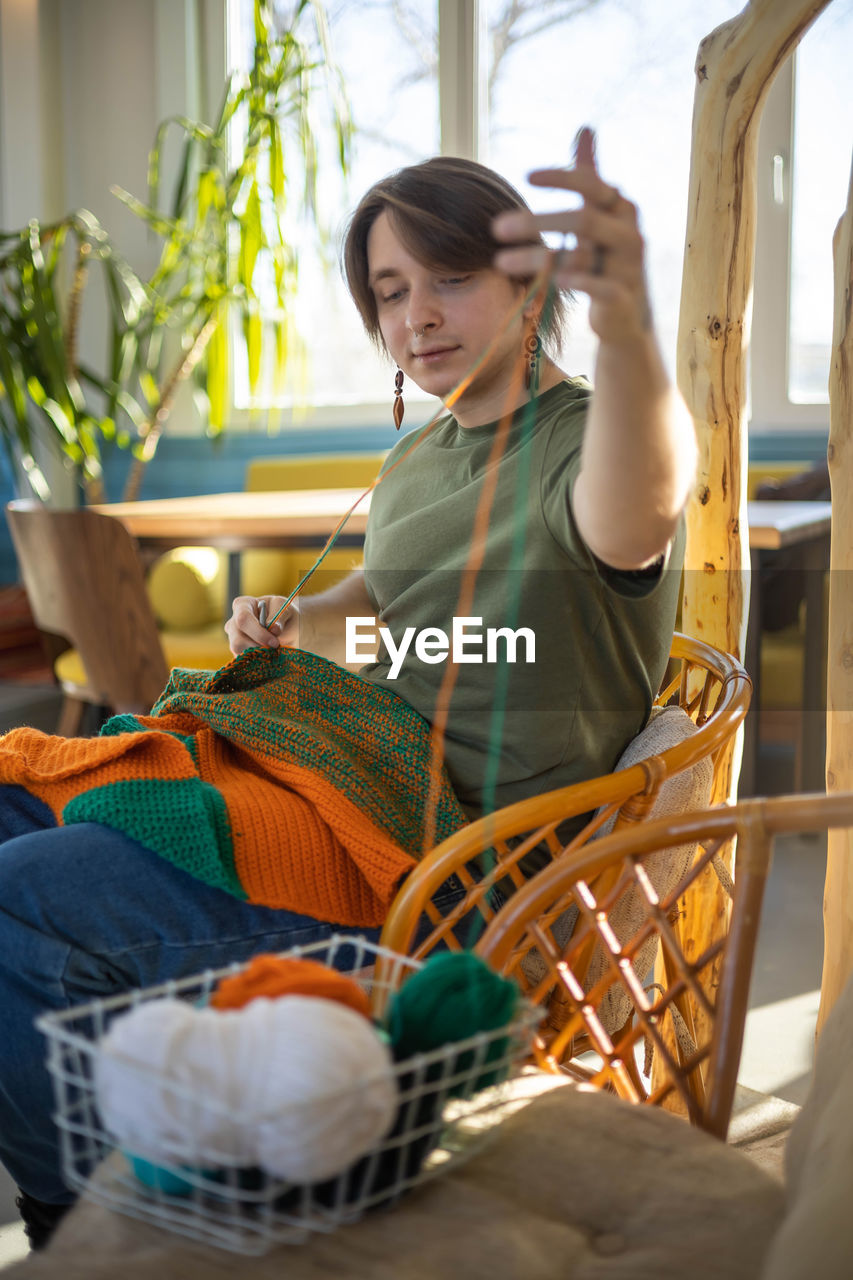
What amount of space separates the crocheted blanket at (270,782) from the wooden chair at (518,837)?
53 millimetres

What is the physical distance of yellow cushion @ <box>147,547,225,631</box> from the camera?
349 centimetres

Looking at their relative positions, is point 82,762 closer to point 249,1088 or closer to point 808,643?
point 249,1088

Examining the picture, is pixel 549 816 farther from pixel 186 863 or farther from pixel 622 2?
pixel 622 2

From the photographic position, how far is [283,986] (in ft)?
1.96

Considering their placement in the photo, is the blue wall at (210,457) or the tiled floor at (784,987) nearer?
the tiled floor at (784,987)

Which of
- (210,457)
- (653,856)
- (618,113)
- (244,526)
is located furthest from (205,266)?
(653,856)

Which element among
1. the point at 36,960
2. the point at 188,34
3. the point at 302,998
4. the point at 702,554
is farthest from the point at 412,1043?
the point at 188,34

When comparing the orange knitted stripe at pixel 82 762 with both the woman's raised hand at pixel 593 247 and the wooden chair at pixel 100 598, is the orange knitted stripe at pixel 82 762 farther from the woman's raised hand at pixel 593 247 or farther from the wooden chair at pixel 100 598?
the wooden chair at pixel 100 598

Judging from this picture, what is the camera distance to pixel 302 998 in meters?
0.58

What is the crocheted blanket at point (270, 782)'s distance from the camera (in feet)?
3.16

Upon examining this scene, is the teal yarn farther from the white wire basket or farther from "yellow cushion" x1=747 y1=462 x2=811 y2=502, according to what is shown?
"yellow cushion" x1=747 y1=462 x2=811 y2=502

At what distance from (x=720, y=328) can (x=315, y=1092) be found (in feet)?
3.74


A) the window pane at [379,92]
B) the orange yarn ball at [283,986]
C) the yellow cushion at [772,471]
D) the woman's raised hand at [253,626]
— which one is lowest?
the orange yarn ball at [283,986]

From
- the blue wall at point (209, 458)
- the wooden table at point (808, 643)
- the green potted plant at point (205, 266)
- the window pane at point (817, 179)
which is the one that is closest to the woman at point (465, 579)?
the wooden table at point (808, 643)
